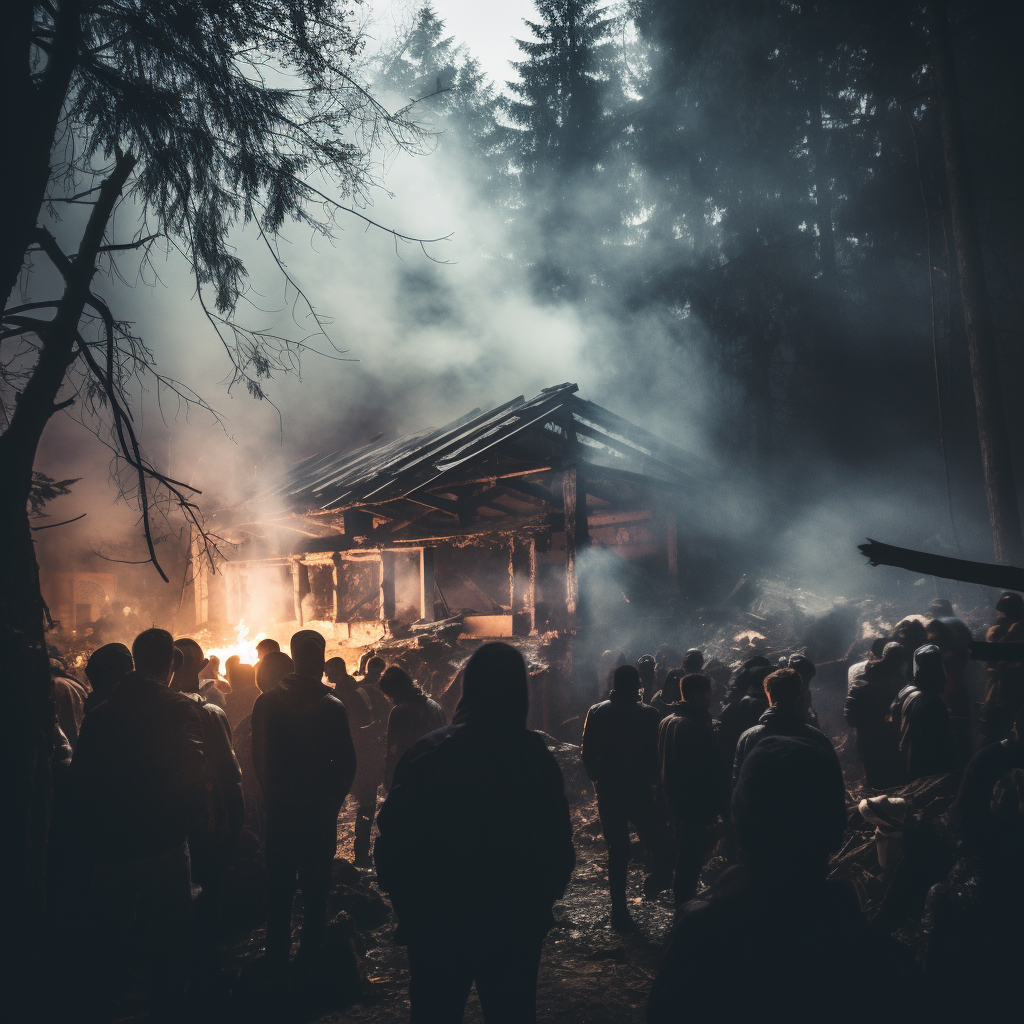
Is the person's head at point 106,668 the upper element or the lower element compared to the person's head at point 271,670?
upper

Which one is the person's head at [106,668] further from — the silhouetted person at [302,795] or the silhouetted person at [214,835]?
the silhouetted person at [302,795]

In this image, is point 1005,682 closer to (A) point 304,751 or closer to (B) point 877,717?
(B) point 877,717

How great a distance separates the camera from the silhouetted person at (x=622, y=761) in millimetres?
4934

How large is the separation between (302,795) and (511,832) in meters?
2.24

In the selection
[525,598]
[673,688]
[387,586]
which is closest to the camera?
[673,688]

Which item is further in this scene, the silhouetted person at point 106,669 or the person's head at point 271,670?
the person's head at point 271,670

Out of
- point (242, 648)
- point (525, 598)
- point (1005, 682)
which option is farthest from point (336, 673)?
point (242, 648)

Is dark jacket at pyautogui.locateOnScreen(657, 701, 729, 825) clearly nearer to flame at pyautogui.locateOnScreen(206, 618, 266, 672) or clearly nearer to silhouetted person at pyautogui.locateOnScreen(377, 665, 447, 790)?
silhouetted person at pyautogui.locateOnScreen(377, 665, 447, 790)

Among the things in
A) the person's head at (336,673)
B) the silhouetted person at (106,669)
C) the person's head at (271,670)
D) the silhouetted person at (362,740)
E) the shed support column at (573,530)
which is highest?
the shed support column at (573,530)

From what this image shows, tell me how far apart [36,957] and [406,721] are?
10.4ft

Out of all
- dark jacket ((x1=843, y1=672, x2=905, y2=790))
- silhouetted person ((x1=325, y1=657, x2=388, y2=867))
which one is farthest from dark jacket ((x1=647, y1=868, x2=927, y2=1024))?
silhouetted person ((x1=325, y1=657, x2=388, y2=867))

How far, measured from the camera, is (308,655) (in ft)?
14.1

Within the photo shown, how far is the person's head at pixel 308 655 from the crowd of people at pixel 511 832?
0.05 feet

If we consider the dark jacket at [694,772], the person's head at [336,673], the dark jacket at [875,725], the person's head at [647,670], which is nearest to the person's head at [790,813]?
the dark jacket at [694,772]
